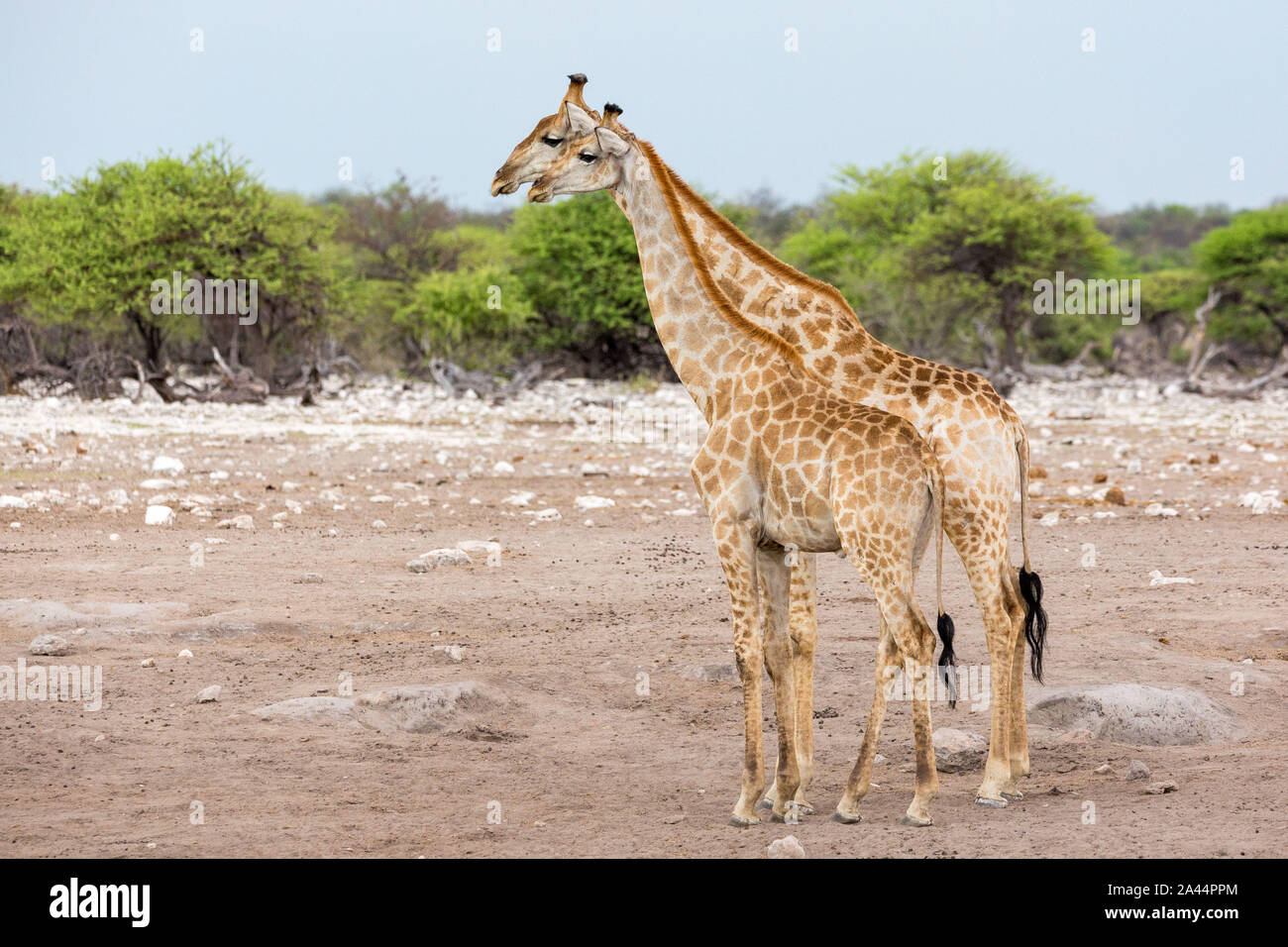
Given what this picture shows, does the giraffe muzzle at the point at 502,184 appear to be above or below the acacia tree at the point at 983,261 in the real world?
below

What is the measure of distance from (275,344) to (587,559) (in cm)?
2510

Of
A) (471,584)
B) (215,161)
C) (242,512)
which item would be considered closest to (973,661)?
(471,584)

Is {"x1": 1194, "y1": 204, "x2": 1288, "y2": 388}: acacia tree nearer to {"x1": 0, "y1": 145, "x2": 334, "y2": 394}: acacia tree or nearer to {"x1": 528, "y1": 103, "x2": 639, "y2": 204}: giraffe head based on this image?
{"x1": 0, "y1": 145, "x2": 334, "y2": 394}: acacia tree

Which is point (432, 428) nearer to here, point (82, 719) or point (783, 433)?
Answer: point (82, 719)

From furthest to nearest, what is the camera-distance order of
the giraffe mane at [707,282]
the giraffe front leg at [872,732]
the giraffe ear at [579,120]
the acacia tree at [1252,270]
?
the acacia tree at [1252,270] → the giraffe ear at [579,120] → the giraffe mane at [707,282] → the giraffe front leg at [872,732]

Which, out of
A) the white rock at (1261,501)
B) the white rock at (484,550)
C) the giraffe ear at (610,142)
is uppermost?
the giraffe ear at (610,142)

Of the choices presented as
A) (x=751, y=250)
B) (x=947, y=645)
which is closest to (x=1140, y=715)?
(x=947, y=645)

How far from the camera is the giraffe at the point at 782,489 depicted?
5320 mm

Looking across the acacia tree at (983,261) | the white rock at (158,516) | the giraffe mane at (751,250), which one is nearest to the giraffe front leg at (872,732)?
the giraffe mane at (751,250)

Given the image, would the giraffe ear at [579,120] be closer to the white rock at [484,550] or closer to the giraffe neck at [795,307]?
the giraffe neck at [795,307]

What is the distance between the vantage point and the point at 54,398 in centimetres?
2723

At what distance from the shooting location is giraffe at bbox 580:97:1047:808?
19.8ft

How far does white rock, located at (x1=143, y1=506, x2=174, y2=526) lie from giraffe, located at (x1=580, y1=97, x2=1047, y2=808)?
7700 millimetres

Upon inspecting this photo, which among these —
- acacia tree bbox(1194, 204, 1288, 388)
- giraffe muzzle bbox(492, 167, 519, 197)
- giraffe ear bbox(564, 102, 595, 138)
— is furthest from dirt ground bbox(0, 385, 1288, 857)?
acacia tree bbox(1194, 204, 1288, 388)
